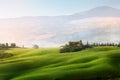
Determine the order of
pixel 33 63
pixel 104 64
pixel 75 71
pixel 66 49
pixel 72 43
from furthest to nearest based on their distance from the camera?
pixel 72 43 → pixel 66 49 → pixel 33 63 → pixel 104 64 → pixel 75 71

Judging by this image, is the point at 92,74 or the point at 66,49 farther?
the point at 66,49

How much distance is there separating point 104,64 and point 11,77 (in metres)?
25.8

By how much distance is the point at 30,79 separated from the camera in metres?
89.5

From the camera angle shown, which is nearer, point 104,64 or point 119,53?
point 104,64

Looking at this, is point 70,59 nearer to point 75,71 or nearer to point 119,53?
point 119,53

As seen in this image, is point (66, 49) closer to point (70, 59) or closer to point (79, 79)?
point (70, 59)

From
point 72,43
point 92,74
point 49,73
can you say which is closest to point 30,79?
point 49,73

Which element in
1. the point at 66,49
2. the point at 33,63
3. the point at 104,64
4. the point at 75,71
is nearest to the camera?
the point at 75,71

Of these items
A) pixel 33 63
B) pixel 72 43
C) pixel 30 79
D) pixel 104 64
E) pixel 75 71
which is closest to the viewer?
pixel 30 79

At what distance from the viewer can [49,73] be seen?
9512 cm

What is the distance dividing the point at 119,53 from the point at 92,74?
33.7 metres

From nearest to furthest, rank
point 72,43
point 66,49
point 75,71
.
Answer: point 75,71
point 66,49
point 72,43

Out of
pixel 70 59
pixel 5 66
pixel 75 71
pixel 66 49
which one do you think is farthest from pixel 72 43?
pixel 75 71

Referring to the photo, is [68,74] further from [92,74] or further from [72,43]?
[72,43]
